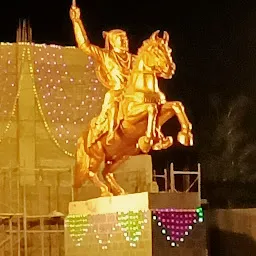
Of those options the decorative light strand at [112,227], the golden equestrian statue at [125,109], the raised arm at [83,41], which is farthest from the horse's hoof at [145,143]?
the raised arm at [83,41]

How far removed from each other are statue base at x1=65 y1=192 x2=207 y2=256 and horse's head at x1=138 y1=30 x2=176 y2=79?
1.30 metres

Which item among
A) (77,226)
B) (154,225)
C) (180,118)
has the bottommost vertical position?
(154,225)

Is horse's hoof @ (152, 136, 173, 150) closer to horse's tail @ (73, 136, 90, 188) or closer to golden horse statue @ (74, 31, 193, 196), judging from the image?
golden horse statue @ (74, 31, 193, 196)

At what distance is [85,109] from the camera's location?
54.2ft

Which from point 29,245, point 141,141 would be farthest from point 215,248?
point 141,141

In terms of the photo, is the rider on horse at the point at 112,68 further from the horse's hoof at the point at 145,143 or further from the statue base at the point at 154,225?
the statue base at the point at 154,225

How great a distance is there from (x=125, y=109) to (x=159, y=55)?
2.34 feet

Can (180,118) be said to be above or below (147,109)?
below

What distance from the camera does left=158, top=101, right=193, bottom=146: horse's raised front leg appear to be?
10.8 metres

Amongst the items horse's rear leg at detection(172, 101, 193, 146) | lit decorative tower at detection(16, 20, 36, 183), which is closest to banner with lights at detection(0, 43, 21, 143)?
lit decorative tower at detection(16, 20, 36, 183)

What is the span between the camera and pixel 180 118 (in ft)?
35.6

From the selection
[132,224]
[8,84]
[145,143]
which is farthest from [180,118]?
[8,84]

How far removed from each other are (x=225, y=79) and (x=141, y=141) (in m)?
9.07

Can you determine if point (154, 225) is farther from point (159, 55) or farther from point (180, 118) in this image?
point (159, 55)
